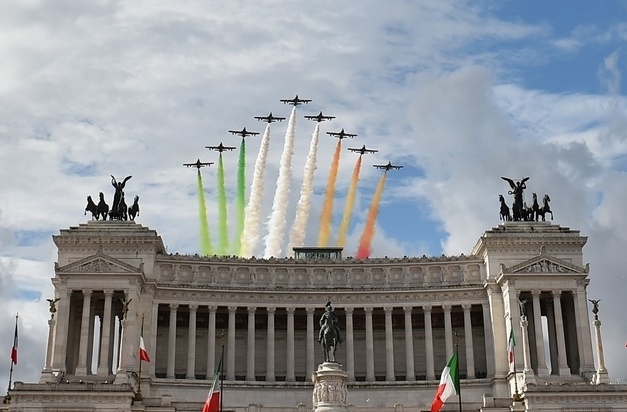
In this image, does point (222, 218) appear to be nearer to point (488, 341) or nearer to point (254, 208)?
point (254, 208)

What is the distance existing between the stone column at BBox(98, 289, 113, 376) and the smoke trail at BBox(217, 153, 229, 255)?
110ft

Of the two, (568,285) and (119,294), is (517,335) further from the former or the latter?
(119,294)

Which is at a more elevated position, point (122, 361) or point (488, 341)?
point (488, 341)

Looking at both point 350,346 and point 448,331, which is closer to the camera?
point 448,331

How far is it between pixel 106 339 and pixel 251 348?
1531 cm

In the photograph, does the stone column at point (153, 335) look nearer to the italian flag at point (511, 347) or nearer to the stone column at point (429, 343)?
the stone column at point (429, 343)

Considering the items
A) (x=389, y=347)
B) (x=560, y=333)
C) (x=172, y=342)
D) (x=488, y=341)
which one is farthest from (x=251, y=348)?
(x=560, y=333)

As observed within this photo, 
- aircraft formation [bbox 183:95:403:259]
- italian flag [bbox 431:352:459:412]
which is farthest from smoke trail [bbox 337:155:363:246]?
italian flag [bbox 431:352:459:412]

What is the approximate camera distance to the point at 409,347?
3863 inches

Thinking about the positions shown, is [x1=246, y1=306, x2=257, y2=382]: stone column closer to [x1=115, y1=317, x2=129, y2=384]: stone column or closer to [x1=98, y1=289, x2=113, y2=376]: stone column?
[x1=115, y1=317, x2=129, y2=384]: stone column

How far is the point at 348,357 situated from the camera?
9812 centimetres

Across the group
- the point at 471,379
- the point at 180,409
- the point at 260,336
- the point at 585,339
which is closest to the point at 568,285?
the point at 585,339

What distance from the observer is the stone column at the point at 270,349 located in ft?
316

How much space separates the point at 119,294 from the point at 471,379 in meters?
36.4
